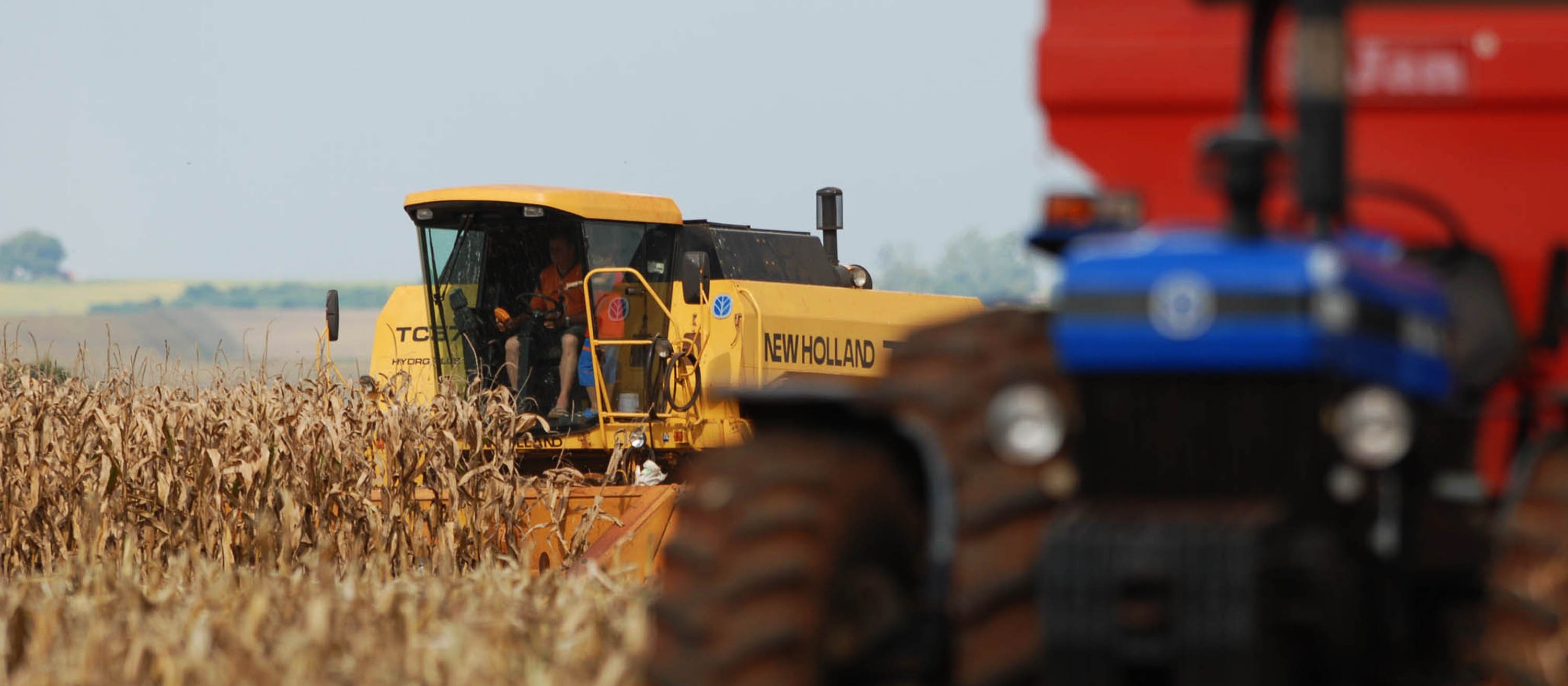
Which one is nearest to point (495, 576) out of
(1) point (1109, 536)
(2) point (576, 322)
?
(1) point (1109, 536)

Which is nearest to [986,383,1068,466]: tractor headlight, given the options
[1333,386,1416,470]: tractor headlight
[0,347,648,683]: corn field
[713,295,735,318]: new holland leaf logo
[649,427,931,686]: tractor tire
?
[649,427,931,686]: tractor tire

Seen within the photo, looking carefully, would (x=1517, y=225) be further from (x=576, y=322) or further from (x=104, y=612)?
(x=576, y=322)

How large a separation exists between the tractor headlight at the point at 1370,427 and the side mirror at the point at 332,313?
10.8m

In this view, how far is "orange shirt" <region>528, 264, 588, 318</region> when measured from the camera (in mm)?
13094

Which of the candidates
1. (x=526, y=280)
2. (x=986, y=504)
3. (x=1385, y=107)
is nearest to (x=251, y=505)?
(x=526, y=280)

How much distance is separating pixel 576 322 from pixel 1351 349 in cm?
1017

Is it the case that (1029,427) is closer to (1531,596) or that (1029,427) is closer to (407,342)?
(1531,596)

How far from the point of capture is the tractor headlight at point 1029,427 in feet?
11.0

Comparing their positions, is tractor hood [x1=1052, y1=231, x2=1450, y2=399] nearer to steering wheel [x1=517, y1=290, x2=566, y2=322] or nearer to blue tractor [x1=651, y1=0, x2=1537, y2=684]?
blue tractor [x1=651, y1=0, x2=1537, y2=684]

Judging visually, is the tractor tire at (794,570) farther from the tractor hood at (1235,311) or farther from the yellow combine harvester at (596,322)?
the yellow combine harvester at (596,322)

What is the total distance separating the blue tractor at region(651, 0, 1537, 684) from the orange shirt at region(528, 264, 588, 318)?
31.0 feet

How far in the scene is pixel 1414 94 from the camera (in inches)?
183

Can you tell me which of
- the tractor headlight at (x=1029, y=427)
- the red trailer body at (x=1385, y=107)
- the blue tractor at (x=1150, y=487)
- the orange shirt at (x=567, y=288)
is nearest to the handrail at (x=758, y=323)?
the orange shirt at (x=567, y=288)

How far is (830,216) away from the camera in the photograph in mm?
15422
